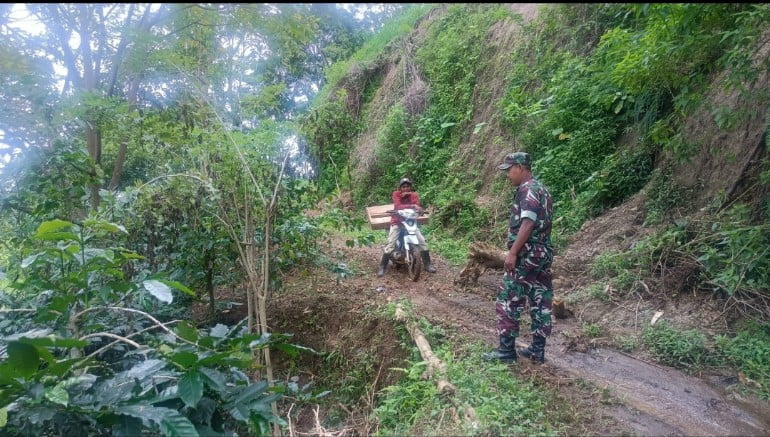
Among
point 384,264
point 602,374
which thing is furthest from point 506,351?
point 384,264

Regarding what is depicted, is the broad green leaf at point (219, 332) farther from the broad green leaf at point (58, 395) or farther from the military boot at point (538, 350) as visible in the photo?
the military boot at point (538, 350)

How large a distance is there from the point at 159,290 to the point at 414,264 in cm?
483

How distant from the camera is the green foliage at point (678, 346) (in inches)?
183

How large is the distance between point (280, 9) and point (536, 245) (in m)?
2.63

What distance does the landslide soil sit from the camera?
11.9 feet

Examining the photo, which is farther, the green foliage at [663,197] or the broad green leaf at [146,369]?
the green foliage at [663,197]

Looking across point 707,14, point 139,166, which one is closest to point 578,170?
point 707,14

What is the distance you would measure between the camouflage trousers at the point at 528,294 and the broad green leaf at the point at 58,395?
3127mm

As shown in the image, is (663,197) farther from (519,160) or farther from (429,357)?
(429,357)

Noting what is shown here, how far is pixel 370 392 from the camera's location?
4.95 meters

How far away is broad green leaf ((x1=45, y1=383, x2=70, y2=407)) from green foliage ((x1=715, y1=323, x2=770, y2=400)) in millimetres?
4771

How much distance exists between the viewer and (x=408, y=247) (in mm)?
7523

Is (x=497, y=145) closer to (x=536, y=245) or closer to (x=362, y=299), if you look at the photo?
(x=362, y=299)

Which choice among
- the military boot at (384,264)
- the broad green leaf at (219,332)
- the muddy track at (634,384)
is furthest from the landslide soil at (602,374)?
the broad green leaf at (219,332)
